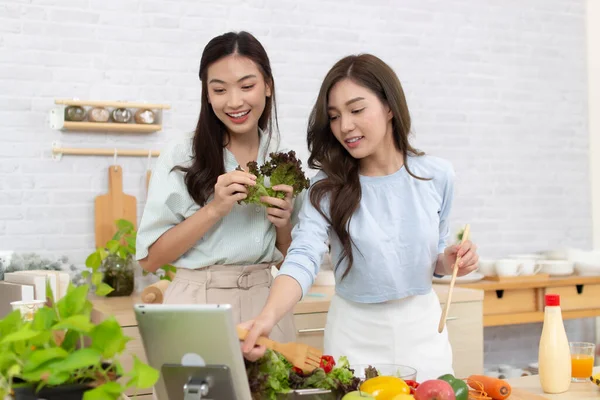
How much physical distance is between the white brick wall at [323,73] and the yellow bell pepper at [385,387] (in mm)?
2479

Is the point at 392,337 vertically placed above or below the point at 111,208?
below

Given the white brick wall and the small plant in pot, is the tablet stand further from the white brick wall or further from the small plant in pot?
the white brick wall

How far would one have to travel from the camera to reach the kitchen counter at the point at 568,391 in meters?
2.11

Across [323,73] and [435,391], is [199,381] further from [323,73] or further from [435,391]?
[323,73]

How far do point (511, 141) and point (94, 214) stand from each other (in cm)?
278

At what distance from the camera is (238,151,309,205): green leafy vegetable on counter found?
230cm

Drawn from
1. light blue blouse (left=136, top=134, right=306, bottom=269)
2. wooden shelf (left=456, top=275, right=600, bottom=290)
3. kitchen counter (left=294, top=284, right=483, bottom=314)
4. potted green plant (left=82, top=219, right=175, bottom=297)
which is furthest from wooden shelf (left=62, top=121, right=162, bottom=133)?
wooden shelf (left=456, top=275, right=600, bottom=290)

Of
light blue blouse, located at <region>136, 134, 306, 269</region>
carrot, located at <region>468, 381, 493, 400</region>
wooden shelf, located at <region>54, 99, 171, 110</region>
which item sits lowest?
carrot, located at <region>468, 381, 493, 400</region>

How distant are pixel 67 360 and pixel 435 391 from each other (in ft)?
2.67

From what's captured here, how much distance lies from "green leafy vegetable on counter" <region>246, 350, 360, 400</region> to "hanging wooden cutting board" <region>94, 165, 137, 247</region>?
2351 millimetres

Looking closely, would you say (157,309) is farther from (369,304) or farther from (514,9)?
(514,9)

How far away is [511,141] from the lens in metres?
4.98

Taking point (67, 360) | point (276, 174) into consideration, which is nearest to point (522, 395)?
point (276, 174)

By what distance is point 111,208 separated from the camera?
150 inches
